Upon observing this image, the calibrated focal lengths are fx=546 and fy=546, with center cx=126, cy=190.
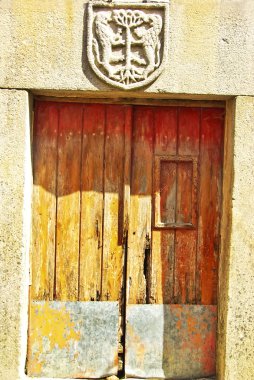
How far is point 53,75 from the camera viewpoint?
3582 millimetres

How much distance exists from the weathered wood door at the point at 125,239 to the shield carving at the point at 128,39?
324 mm

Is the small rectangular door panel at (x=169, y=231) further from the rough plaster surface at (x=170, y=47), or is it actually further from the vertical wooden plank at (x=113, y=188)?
the rough plaster surface at (x=170, y=47)

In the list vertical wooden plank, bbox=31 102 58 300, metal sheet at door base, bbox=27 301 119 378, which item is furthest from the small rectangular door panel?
vertical wooden plank, bbox=31 102 58 300

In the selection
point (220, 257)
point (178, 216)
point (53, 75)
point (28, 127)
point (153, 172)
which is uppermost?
point (53, 75)

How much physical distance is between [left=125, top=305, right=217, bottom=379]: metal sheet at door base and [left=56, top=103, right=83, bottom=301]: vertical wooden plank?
479 mm

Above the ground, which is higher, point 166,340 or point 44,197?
point 44,197

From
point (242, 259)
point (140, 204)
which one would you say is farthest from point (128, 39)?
point (242, 259)

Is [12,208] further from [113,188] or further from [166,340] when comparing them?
[166,340]

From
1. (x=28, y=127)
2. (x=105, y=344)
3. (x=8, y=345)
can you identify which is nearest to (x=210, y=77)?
(x=28, y=127)

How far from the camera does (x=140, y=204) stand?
3.86 metres

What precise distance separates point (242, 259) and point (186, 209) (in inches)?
20.9

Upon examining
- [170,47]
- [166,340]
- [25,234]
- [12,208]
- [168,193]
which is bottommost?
[166,340]

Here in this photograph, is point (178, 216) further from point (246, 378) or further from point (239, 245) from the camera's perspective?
point (246, 378)

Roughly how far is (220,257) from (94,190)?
100cm
